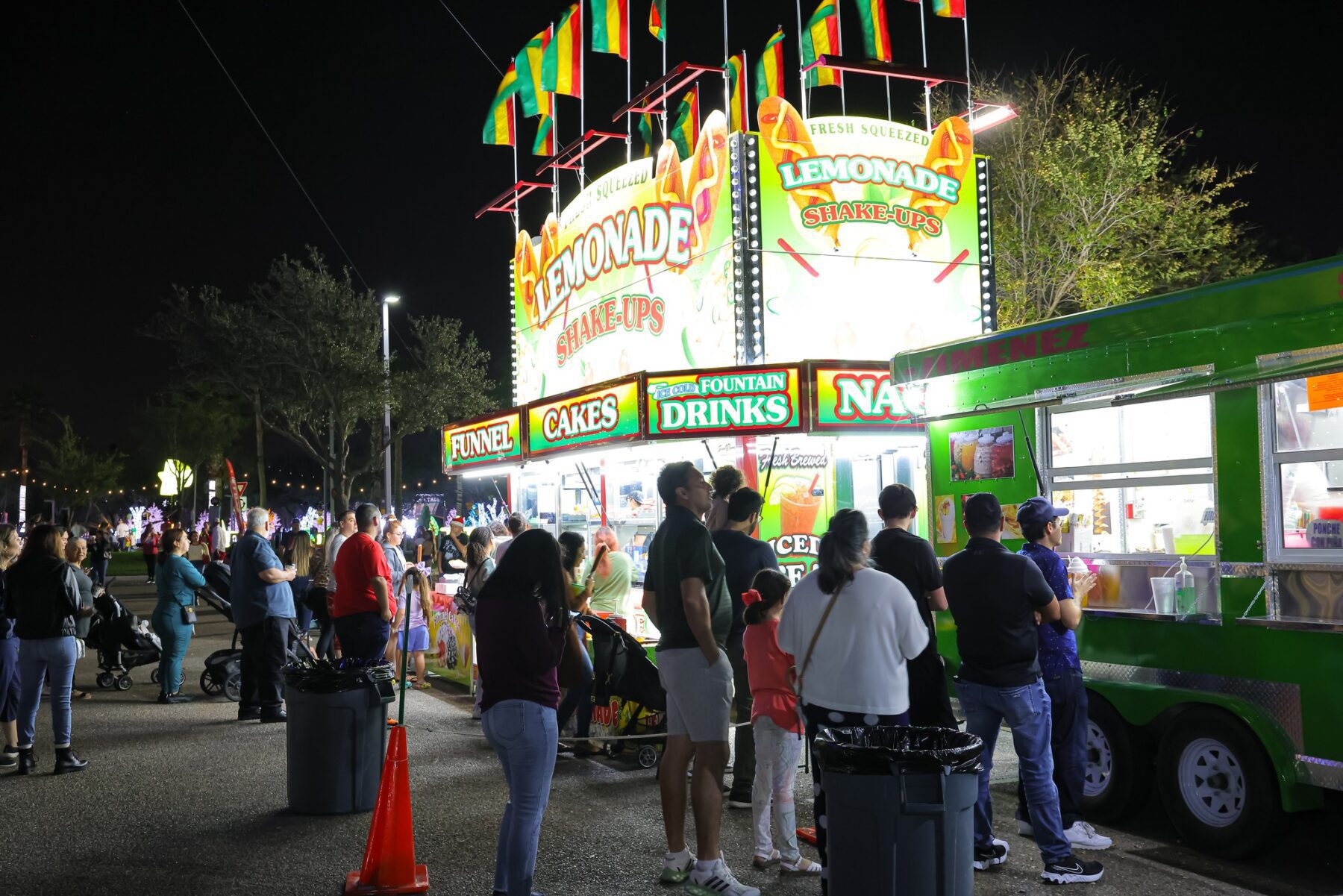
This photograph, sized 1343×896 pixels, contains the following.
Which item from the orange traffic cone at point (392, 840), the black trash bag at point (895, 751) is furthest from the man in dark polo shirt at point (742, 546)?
the orange traffic cone at point (392, 840)

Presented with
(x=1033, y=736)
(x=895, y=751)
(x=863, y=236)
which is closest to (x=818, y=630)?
(x=895, y=751)

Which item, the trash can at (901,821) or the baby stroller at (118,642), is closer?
the trash can at (901,821)

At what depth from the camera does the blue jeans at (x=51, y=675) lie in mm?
8336

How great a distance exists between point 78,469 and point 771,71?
66.1 meters

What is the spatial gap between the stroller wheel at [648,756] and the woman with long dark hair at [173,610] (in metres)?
5.84

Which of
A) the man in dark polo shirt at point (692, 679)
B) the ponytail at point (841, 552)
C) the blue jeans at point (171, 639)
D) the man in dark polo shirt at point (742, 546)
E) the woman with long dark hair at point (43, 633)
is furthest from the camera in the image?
the blue jeans at point (171, 639)

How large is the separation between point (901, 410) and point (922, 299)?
2.76 meters

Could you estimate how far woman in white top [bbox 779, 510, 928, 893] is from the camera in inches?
196

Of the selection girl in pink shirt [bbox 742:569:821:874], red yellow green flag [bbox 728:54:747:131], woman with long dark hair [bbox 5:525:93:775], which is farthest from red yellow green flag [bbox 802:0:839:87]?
woman with long dark hair [bbox 5:525:93:775]

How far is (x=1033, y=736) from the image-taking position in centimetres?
568

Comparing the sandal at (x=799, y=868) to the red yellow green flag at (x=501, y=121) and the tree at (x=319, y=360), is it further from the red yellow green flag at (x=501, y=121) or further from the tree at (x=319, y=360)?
the tree at (x=319, y=360)

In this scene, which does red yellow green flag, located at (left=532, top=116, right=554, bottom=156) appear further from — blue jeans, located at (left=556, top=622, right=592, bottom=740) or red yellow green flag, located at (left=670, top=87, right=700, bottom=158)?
blue jeans, located at (left=556, top=622, right=592, bottom=740)

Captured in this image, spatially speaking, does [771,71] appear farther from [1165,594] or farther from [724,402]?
[1165,594]

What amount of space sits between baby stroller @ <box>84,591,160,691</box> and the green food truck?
9.40 meters
